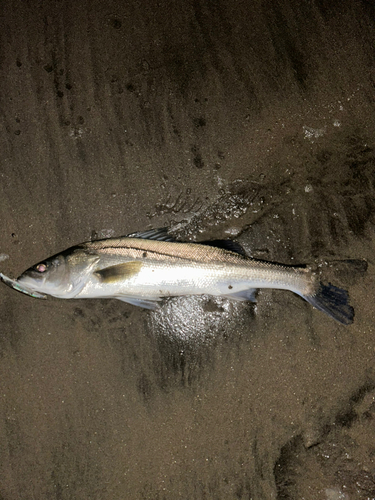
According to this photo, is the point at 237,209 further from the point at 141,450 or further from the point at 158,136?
the point at 141,450

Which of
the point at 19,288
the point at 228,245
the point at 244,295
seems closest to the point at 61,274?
the point at 19,288

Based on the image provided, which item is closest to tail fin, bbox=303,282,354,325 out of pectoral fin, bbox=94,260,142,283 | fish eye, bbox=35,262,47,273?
pectoral fin, bbox=94,260,142,283

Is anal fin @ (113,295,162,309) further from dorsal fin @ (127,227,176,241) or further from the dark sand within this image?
dorsal fin @ (127,227,176,241)

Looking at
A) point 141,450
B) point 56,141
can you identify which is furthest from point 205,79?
point 141,450

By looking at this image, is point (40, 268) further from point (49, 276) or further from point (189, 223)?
point (189, 223)

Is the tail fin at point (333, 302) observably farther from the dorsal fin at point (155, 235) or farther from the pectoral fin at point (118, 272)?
the pectoral fin at point (118, 272)

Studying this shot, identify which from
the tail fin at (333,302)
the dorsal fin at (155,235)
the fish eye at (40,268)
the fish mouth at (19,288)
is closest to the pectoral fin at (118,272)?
the dorsal fin at (155,235)
